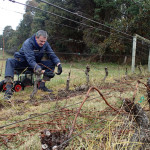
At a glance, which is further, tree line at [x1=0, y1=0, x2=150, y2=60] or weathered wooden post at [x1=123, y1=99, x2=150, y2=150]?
tree line at [x1=0, y1=0, x2=150, y2=60]

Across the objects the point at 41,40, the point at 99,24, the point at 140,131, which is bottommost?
the point at 140,131

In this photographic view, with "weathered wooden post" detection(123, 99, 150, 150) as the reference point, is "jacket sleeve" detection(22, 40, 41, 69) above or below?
above

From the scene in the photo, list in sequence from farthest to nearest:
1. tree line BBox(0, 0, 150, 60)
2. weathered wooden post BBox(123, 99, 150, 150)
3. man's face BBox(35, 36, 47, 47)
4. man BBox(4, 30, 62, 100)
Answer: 1. tree line BBox(0, 0, 150, 60)
2. man's face BBox(35, 36, 47, 47)
3. man BBox(4, 30, 62, 100)
4. weathered wooden post BBox(123, 99, 150, 150)

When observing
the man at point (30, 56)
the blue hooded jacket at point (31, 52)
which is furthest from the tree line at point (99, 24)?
the man at point (30, 56)

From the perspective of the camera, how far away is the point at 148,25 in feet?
33.8

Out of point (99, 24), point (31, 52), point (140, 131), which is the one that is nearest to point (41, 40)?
point (31, 52)

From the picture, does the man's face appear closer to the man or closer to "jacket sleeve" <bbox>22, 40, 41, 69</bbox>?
the man

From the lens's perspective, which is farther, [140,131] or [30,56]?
[30,56]

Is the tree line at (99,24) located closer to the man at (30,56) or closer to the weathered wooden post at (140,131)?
the man at (30,56)

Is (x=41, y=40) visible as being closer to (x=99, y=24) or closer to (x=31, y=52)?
(x=31, y=52)

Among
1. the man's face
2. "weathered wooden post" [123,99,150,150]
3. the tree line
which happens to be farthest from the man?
the tree line

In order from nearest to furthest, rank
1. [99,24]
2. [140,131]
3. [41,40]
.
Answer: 1. [140,131]
2. [41,40]
3. [99,24]

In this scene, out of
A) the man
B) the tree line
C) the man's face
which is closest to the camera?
the man

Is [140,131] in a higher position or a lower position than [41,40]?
lower
